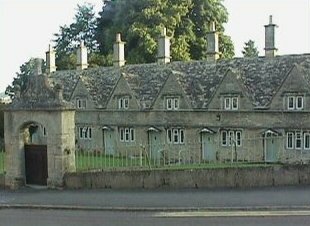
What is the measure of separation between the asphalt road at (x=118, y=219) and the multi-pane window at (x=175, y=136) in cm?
2753

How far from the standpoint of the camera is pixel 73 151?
21312mm

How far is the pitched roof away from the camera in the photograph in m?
40.5

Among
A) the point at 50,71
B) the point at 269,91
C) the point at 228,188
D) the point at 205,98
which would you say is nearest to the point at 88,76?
the point at 50,71

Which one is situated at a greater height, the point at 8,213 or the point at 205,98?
the point at 205,98

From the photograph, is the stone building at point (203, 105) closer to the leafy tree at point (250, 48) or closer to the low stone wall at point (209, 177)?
the low stone wall at point (209, 177)

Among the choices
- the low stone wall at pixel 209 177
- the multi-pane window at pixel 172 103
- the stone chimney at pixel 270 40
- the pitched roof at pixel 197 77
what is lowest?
the low stone wall at pixel 209 177

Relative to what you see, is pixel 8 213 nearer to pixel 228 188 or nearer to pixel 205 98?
pixel 228 188

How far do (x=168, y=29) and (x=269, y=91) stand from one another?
72.4 feet

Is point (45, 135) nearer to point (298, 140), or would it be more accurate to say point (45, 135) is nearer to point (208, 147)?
point (208, 147)

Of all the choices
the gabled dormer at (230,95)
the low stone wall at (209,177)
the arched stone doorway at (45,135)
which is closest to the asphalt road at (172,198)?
the low stone wall at (209,177)

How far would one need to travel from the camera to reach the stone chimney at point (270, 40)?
41.0 m

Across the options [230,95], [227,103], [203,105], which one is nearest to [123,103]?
[203,105]

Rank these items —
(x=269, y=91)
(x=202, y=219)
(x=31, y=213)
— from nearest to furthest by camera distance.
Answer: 1. (x=202, y=219)
2. (x=31, y=213)
3. (x=269, y=91)

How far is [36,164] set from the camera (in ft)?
72.0
